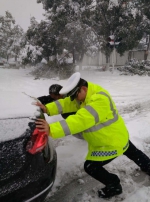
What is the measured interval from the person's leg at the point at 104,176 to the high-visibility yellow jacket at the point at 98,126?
0.08m

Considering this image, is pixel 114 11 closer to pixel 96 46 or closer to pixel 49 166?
pixel 96 46

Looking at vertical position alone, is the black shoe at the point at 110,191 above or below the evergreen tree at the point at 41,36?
below

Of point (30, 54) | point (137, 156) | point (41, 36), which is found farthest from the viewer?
point (41, 36)

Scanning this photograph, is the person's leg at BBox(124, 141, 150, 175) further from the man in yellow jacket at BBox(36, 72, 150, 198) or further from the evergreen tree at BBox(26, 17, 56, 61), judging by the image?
the evergreen tree at BBox(26, 17, 56, 61)

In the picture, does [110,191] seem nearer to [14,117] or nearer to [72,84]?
[72,84]

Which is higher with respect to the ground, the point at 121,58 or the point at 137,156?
the point at 121,58

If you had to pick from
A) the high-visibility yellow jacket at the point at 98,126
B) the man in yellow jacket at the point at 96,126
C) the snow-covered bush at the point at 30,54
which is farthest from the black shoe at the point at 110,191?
the snow-covered bush at the point at 30,54

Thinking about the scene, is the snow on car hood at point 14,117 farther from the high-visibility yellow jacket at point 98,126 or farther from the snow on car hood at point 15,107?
the high-visibility yellow jacket at point 98,126

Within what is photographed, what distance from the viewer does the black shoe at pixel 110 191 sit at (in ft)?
8.12

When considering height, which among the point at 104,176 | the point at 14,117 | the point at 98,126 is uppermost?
the point at 14,117

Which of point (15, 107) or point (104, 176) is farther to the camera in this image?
point (104, 176)

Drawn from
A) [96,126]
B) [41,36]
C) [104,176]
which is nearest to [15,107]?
[96,126]

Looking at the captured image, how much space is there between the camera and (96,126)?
2203mm

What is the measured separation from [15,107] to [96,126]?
31.8 inches
